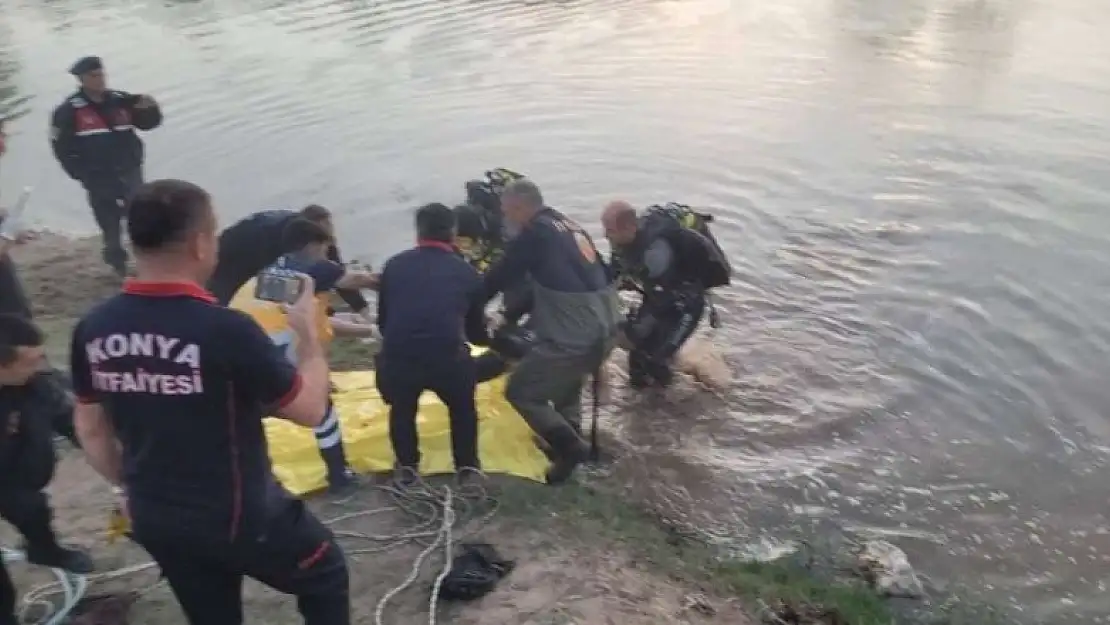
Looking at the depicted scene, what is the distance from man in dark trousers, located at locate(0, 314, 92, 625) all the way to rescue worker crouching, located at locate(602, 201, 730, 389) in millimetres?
3718

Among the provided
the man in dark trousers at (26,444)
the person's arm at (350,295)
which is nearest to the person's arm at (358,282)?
the person's arm at (350,295)

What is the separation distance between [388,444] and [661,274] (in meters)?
2.20

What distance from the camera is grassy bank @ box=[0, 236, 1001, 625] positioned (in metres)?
4.60

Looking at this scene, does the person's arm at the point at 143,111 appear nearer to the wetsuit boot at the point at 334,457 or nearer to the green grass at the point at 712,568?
the wetsuit boot at the point at 334,457

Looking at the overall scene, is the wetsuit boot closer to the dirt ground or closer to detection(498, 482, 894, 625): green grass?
the dirt ground

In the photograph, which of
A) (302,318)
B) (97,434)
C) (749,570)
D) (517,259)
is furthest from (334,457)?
(302,318)

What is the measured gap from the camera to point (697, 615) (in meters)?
4.72

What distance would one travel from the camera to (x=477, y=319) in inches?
232

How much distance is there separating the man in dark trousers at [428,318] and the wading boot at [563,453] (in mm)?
630

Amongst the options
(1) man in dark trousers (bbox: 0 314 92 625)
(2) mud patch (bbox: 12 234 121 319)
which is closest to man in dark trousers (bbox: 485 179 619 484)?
(1) man in dark trousers (bbox: 0 314 92 625)

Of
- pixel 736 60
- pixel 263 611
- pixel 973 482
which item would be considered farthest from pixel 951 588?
pixel 736 60

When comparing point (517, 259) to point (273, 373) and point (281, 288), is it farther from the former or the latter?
point (273, 373)

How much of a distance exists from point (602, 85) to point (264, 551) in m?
13.5

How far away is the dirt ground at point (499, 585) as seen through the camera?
4555mm
